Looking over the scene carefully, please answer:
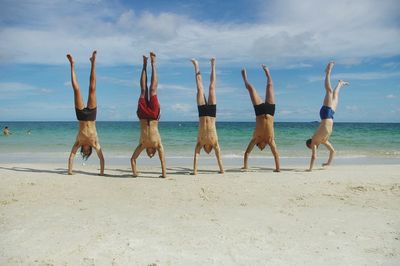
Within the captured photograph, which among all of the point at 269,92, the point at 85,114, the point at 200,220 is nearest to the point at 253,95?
the point at 269,92

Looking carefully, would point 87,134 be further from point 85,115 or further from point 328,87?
point 328,87

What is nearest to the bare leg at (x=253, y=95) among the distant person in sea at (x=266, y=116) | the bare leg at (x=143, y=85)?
the distant person in sea at (x=266, y=116)

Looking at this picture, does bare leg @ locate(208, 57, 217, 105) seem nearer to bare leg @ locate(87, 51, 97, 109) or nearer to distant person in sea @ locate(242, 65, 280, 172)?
distant person in sea @ locate(242, 65, 280, 172)

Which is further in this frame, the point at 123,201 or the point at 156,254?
the point at 123,201

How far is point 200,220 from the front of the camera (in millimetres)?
6145

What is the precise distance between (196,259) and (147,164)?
899 cm

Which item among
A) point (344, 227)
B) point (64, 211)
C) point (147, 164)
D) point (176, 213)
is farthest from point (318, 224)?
point (147, 164)

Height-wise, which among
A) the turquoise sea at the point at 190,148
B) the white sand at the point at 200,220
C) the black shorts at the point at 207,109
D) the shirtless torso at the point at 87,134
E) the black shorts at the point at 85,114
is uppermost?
the black shorts at the point at 207,109

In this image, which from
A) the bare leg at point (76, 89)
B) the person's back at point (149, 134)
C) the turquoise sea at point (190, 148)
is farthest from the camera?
the turquoise sea at point (190, 148)

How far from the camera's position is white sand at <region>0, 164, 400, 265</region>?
15.8 feet

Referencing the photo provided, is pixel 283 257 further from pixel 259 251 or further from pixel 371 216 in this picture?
pixel 371 216

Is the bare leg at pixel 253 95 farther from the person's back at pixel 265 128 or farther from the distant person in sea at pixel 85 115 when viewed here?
the distant person in sea at pixel 85 115

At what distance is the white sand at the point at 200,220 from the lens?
481 centimetres

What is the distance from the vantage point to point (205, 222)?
19.8 feet
